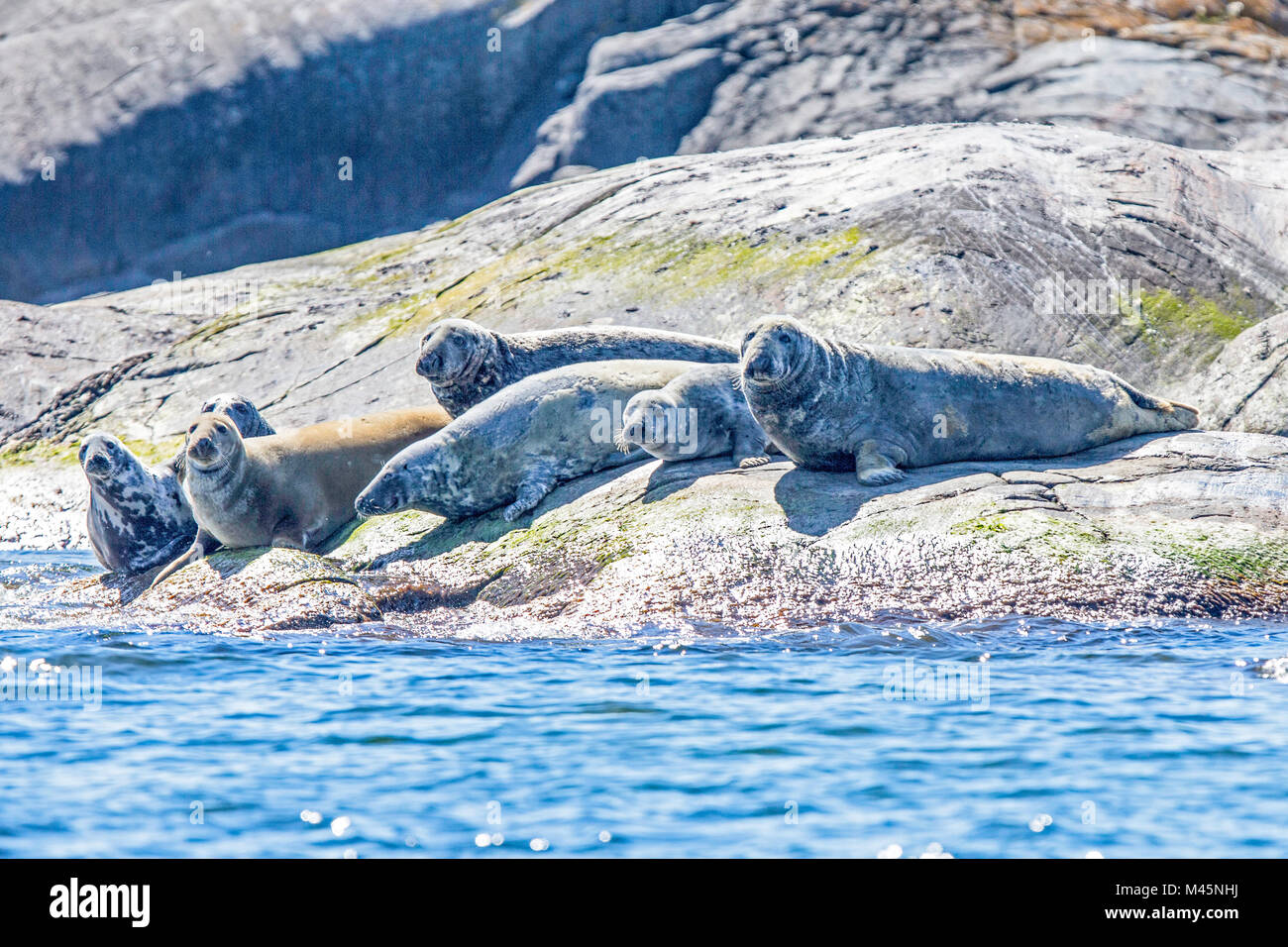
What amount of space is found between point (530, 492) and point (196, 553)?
2486 mm

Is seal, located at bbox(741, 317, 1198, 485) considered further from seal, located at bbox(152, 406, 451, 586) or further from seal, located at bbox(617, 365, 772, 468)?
seal, located at bbox(152, 406, 451, 586)

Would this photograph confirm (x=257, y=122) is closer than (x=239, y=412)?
No

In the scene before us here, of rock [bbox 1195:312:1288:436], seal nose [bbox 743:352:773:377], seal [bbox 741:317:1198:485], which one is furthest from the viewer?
rock [bbox 1195:312:1288:436]

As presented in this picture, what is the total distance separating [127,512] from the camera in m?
10.5

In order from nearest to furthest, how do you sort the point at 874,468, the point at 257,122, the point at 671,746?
the point at 671,746 → the point at 874,468 → the point at 257,122

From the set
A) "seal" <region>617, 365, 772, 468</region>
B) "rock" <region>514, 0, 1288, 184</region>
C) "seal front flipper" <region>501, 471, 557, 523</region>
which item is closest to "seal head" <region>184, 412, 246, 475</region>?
"seal front flipper" <region>501, 471, 557, 523</region>

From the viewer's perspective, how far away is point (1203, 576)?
7.18 meters

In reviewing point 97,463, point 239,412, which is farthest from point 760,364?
point 239,412

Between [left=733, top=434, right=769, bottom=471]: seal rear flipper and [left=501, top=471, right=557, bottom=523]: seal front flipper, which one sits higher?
[left=733, top=434, right=769, bottom=471]: seal rear flipper

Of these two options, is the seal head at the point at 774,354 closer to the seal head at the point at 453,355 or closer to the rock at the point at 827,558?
the rock at the point at 827,558

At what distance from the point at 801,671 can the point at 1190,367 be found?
7.94 meters

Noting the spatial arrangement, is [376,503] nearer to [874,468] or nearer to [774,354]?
[774,354]

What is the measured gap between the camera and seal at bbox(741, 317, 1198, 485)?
27.1 feet

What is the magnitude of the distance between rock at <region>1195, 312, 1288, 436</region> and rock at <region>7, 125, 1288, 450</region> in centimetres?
44
